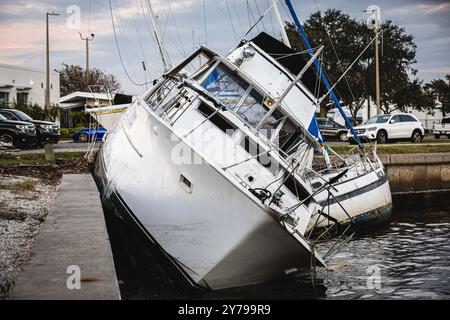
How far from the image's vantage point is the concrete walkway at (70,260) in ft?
15.7

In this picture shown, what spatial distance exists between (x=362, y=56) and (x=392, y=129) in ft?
82.6

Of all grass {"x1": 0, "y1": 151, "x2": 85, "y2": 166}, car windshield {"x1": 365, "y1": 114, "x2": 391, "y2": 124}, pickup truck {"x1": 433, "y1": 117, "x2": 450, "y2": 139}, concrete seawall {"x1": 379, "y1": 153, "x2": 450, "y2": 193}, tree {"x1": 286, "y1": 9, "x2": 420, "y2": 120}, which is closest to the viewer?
grass {"x1": 0, "y1": 151, "x2": 85, "y2": 166}

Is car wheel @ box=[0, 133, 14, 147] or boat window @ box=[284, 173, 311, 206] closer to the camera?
boat window @ box=[284, 173, 311, 206]

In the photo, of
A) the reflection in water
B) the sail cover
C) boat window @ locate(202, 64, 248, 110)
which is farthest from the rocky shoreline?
the sail cover

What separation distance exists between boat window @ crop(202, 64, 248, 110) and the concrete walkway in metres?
2.81

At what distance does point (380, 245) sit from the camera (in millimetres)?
12695

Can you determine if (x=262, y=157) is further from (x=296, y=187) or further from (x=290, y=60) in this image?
(x=290, y=60)

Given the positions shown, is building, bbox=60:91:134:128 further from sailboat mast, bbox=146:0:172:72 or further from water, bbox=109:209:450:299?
water, bbox=109:209:450:299

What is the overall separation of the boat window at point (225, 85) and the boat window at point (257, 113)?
0.18 meters

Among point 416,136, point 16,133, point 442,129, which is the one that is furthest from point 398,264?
point 442,129

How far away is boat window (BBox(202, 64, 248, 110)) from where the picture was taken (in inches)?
390
